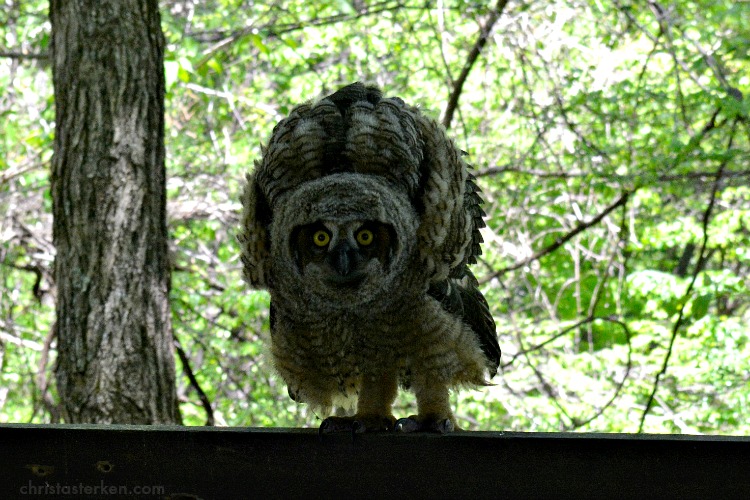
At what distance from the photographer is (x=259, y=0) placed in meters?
7.42

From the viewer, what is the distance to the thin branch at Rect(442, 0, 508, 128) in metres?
5.55

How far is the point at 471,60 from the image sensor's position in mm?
5730

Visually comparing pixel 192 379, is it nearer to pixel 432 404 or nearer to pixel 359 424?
pixel 432 404

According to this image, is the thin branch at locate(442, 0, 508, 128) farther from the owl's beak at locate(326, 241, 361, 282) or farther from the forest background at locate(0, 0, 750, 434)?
the owl's beak at locate(326, 241, 361, 282)

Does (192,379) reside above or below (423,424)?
above

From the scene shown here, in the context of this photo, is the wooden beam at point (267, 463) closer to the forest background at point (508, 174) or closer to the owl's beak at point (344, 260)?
the owl's beak at point (344, 260)

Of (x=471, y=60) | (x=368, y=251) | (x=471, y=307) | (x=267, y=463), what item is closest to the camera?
(x=267, y=463)

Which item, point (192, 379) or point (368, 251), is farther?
point (192, 379)

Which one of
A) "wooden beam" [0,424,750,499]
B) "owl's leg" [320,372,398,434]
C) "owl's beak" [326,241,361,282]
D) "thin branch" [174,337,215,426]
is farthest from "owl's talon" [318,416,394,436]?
"thin branch" [174,337,215,426]

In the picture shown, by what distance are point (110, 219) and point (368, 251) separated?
1725mm

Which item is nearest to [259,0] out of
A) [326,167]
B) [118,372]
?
[118,372]

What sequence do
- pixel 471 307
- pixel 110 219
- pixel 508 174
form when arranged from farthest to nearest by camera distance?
pixel 508 174, pixel 110 219, pixel 471 307

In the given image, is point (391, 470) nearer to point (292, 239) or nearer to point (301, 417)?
point (292, 239)

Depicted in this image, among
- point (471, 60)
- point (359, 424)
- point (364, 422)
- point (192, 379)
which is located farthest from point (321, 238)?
point (471, 60)
